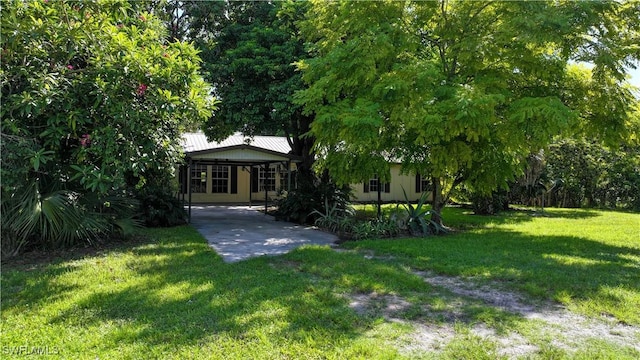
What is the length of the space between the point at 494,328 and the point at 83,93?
618 cm

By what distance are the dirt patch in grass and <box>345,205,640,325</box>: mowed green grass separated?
34 centimetres

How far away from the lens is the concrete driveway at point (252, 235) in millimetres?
8148

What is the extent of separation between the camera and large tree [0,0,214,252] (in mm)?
5832

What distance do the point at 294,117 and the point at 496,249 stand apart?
797cm

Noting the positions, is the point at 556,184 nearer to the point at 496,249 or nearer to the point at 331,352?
the point at 496,249

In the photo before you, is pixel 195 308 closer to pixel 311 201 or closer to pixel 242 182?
pixel 311 201

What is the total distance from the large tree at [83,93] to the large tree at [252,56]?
4801 millimetres

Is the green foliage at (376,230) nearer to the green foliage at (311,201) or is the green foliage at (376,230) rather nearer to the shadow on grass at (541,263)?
Result: the shadow on grass at (541,263)

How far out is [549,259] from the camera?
7367mm

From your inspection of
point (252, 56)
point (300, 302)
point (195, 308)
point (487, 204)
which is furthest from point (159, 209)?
point (487, 204)

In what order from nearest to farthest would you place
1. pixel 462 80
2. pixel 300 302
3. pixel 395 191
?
1. pixel 300 302
2. pixel 462 80
3. pixel 395 191

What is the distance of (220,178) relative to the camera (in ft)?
70.1

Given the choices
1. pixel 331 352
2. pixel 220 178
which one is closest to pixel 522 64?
pixel 331 352

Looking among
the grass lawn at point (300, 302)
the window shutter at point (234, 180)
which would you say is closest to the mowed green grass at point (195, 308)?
the grass lawn at point (300, 302)
